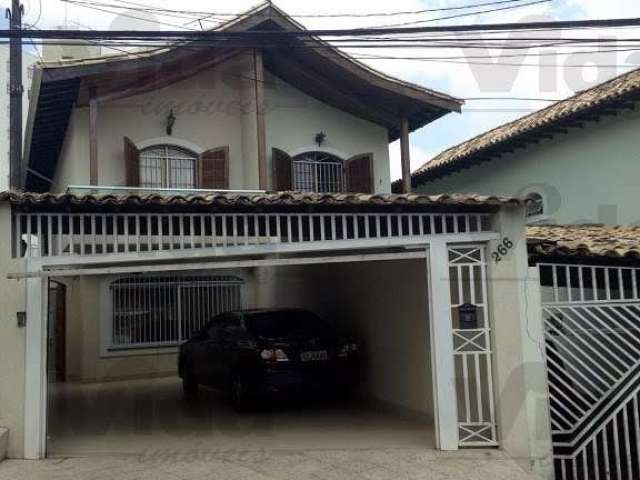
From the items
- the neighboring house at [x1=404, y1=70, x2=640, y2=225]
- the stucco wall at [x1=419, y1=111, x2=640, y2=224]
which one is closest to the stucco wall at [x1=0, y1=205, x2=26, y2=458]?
the neighboring house at [x1=404, y1=70, x2=640, y2=225]

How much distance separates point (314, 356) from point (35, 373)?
3.59m

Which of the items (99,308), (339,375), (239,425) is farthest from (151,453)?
(99,308)

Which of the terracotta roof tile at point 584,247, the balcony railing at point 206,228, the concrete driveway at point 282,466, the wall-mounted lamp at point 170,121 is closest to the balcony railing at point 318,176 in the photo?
the wall-mounted lamp at point 170,121

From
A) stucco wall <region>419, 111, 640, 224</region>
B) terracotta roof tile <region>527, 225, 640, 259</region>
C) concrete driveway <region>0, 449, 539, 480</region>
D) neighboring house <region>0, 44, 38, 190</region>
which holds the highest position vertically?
neighboring house <region>0, 44, 38, 190</region>

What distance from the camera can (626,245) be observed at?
7.19m

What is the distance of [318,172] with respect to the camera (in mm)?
13422

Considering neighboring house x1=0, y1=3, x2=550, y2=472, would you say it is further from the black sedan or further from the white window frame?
the black sedan

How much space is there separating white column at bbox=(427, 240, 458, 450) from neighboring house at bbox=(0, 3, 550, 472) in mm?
19

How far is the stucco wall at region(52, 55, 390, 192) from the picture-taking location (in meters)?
11.8

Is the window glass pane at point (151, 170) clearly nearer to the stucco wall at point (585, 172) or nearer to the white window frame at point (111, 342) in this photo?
the white window frame at point (111, 342)

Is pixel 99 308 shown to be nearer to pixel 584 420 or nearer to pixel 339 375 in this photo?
pixel 339 375

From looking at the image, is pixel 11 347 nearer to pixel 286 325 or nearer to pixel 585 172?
pixel 286 325

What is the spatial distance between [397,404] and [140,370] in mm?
6450

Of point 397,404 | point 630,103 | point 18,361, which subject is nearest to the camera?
point 18,361
